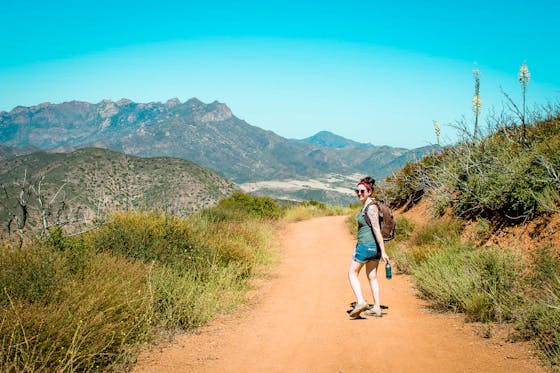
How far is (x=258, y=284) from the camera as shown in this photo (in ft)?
29.3

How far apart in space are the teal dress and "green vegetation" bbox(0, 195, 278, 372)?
250 centimetres

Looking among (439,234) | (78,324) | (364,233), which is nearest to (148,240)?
(78,324)

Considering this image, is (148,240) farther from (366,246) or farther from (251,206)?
(251,206)

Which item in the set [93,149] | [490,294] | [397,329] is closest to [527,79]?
[490,294]

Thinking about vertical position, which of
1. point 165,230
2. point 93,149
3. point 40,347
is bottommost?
point 40,347

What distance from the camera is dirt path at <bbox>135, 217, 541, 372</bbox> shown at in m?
4.37

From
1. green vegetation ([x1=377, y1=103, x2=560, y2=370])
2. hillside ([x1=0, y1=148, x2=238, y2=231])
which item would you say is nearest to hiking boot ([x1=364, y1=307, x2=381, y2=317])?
green vegetation ([x1=377, y1=103, x2=560, y2=370])

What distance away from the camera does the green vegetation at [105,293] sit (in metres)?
3.75

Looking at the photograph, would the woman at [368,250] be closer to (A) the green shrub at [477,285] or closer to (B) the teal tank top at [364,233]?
(B) the teal tank top at [364,233]

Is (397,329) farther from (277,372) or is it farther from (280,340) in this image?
(277,372)

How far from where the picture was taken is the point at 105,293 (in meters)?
4.70

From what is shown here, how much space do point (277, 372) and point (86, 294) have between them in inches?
96.0

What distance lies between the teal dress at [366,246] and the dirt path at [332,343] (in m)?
0.97

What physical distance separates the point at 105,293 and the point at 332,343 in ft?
9.76
